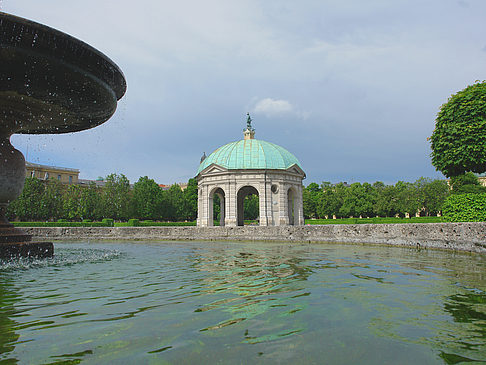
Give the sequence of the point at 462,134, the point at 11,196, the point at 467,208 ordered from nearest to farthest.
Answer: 1. the point at 11,196
2. the point at 467,208
3. the point at 462,134

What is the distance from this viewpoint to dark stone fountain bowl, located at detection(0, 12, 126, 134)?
247 inches

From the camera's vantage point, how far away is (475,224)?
36.1 feet

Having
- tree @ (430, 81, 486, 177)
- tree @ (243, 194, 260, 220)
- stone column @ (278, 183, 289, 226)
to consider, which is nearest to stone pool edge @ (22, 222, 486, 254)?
tree @ (430, 81, 486, 177)

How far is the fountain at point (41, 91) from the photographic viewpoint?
6359 mm

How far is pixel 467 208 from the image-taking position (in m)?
14.6

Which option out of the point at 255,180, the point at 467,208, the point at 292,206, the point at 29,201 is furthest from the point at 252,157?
the point at 29,201

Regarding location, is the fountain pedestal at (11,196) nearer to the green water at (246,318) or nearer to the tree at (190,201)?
the green water at (246,318)

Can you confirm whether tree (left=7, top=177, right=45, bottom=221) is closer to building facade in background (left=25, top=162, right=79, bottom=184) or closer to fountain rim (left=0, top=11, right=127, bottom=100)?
building facade in background (left=25, top=162, right=79, bottom=184)

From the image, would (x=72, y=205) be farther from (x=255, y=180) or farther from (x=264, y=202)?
(x=264, y=202)

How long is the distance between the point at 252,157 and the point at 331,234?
17942 mm

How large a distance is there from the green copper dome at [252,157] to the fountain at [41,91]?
74.9ft

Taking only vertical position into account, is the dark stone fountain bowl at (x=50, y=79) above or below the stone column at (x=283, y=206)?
above

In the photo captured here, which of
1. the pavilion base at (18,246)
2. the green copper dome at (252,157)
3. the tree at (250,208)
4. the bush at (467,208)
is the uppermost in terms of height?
the green copper dome at (252,157)

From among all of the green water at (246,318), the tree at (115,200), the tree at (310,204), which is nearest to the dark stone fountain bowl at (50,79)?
the green water at (246,318)
